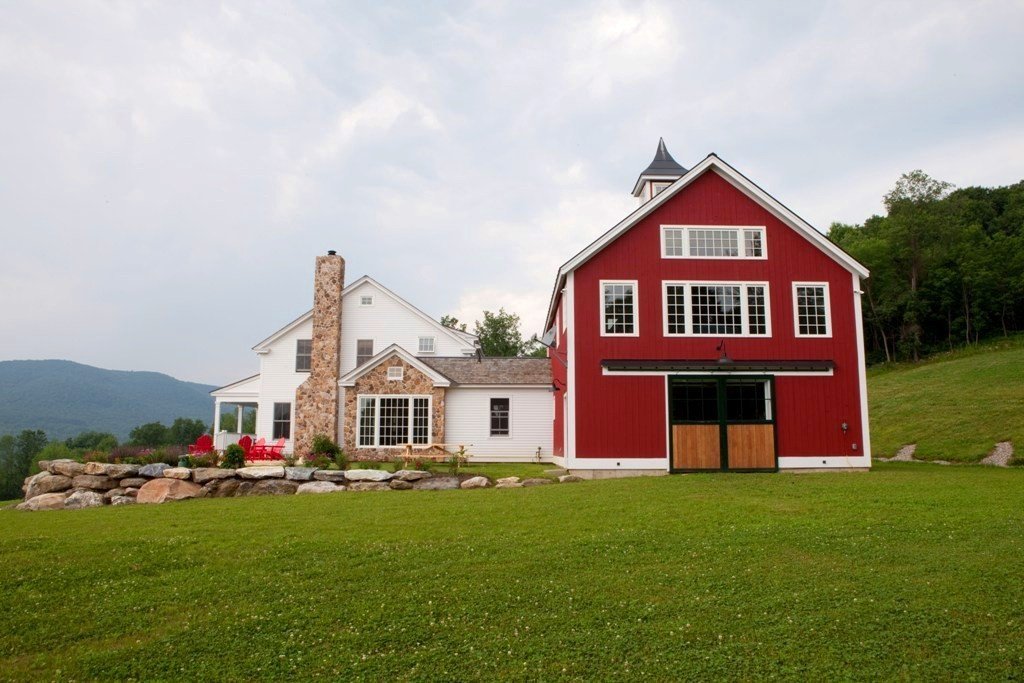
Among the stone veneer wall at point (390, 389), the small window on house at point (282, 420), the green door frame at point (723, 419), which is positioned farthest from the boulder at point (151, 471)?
the small window on house at point (282, 420)

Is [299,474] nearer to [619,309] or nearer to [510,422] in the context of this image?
[619,309]

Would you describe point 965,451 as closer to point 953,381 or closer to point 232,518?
point 953,381

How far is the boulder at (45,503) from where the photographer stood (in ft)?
47.9

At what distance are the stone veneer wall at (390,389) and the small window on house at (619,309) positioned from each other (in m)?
8.60

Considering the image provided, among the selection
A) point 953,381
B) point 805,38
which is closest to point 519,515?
point 805,38

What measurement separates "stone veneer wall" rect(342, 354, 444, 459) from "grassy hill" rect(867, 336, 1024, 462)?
16.3m

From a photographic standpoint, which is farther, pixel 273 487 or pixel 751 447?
pixel 751 447

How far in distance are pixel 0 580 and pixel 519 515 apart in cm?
659

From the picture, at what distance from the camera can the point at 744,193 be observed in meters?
18.1

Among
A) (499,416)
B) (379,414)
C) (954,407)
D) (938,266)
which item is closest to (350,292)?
(379,414)

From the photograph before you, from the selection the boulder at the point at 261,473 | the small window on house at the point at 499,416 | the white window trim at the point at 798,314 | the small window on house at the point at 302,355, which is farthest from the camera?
the small window on house at the point at 302,355

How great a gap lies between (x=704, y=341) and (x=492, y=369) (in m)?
9.98

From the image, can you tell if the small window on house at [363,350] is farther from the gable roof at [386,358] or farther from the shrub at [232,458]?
the shrub at [232,458]

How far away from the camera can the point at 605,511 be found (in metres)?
10.8
